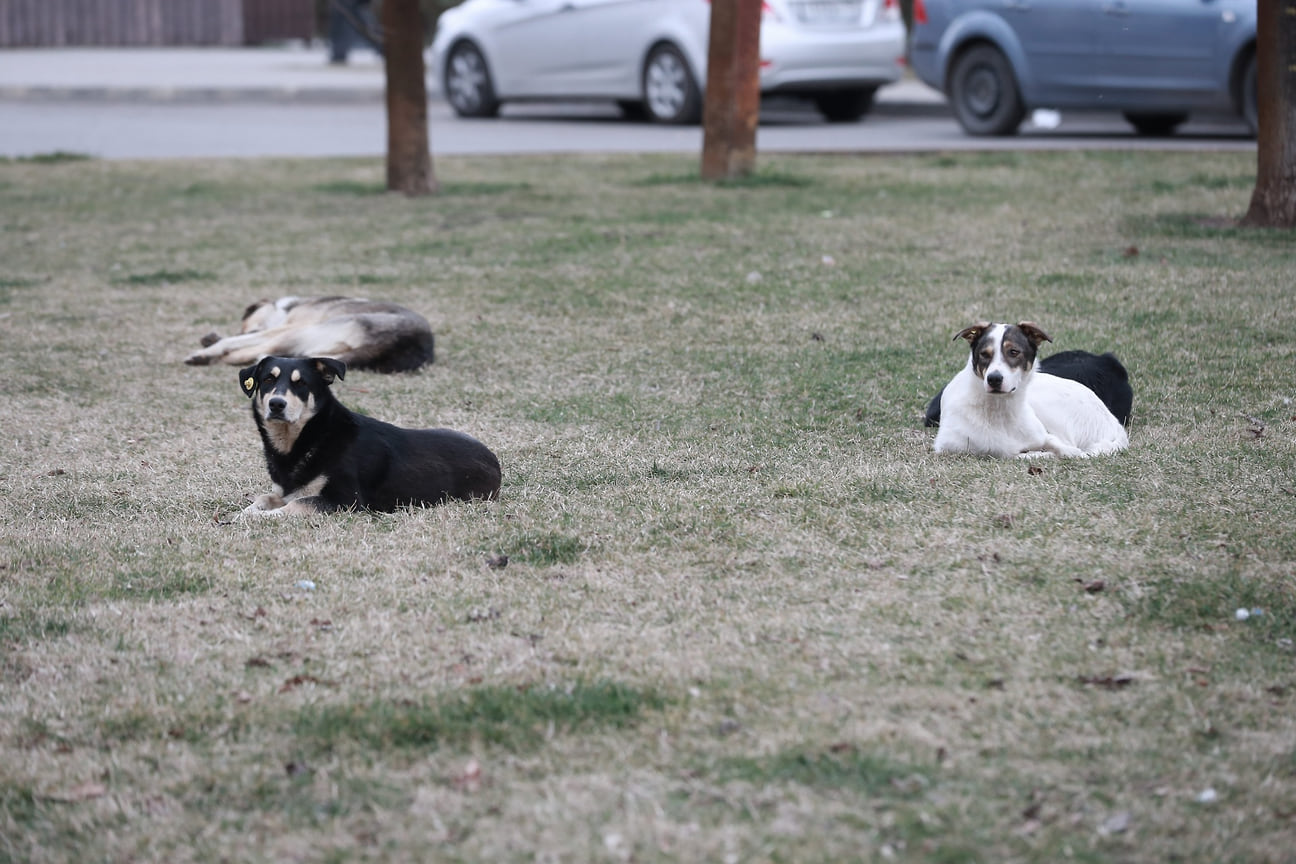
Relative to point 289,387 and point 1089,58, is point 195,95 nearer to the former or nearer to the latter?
point 1089,58

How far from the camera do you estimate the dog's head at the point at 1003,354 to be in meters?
5.70

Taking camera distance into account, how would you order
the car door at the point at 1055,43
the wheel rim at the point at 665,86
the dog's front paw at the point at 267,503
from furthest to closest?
the wheel rim at the point at 665,86
the car door at the point at 1055,43
the dog's front paw at the point at 267,503

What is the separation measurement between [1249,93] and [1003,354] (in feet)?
32.7

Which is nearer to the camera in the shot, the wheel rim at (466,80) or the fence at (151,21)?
the wheel rim at (466,80)

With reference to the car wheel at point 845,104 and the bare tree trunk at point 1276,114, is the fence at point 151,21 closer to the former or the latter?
the car wheel at point 845,104

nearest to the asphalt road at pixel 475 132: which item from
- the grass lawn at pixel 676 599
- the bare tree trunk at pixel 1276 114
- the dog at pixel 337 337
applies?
the bare tree trunk at pixel 1276 114

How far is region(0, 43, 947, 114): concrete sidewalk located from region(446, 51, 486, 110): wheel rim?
255 cm

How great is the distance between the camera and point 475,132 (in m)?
18.8

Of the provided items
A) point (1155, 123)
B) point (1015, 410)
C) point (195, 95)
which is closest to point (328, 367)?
point (1015, 410)

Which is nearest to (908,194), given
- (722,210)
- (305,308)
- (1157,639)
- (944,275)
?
(722,210)

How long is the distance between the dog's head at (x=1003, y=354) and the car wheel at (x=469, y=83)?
14.6 metres

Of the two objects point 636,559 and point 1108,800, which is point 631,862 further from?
point 636,559

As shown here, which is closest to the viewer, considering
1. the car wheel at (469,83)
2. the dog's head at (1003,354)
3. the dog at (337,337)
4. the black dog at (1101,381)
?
the dog's head at (1003,354)

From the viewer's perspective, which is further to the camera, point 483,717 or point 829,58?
point 829,58
